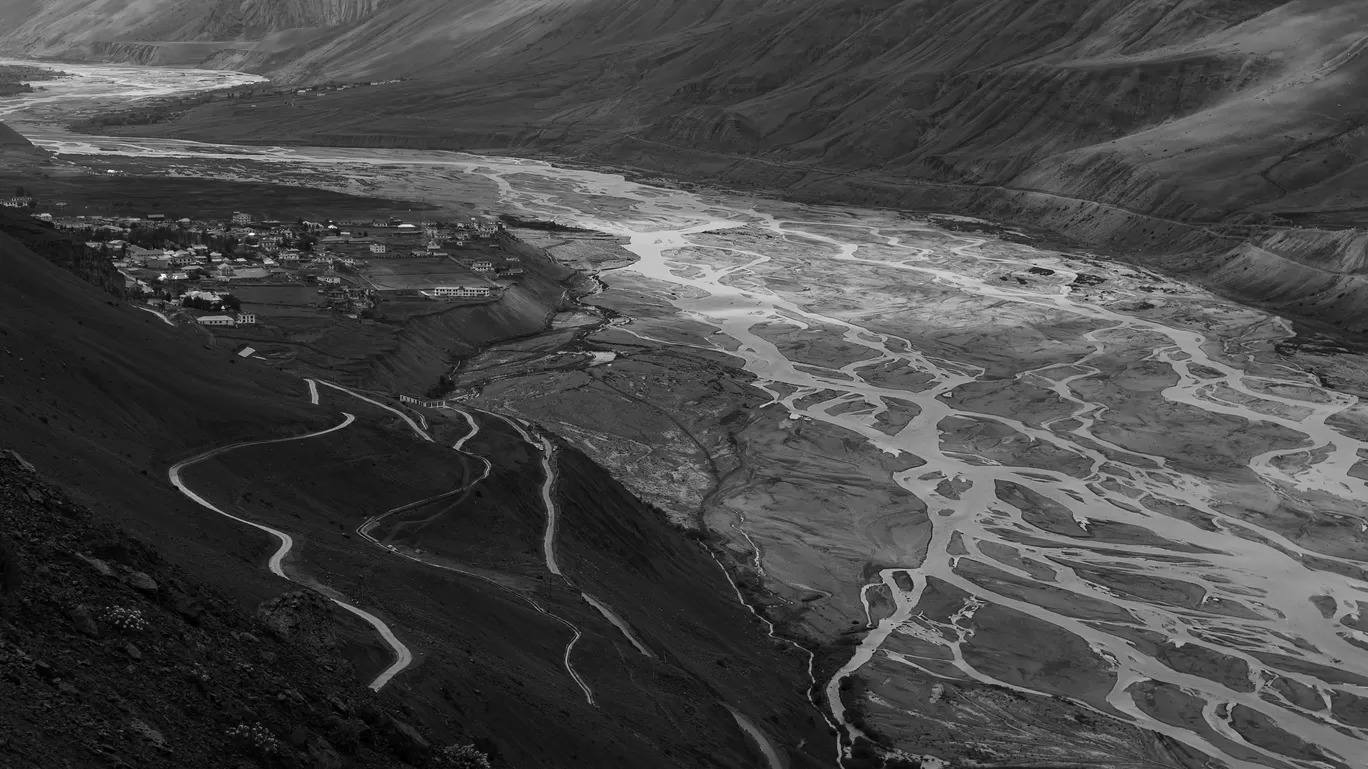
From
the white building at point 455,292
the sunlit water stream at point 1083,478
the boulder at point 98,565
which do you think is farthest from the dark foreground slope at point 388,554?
the white building at point 455,292

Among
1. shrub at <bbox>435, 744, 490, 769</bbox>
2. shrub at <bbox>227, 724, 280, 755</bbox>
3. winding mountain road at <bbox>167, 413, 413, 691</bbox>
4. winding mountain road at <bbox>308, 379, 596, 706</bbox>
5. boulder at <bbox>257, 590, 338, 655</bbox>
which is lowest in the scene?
winding mountain road at <bbox>308, 379, 596, 706</bbox>

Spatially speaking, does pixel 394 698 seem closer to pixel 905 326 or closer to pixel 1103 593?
pixel 1103 593

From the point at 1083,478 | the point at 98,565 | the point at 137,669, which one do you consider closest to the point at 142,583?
the point at 98,565

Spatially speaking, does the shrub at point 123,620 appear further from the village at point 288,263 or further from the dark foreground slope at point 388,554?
the village at point 288,263

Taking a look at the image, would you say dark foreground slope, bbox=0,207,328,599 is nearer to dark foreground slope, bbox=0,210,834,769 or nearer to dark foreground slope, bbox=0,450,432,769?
dark foreground slope, bbox=0,210,834,769

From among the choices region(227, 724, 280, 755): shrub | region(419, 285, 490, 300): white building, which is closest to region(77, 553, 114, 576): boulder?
region(227, 724, 280, 755): shrub

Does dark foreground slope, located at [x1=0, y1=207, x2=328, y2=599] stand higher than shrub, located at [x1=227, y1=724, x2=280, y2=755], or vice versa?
shrub, located at [x1=227, y1=724, x2=280, y2=755]
